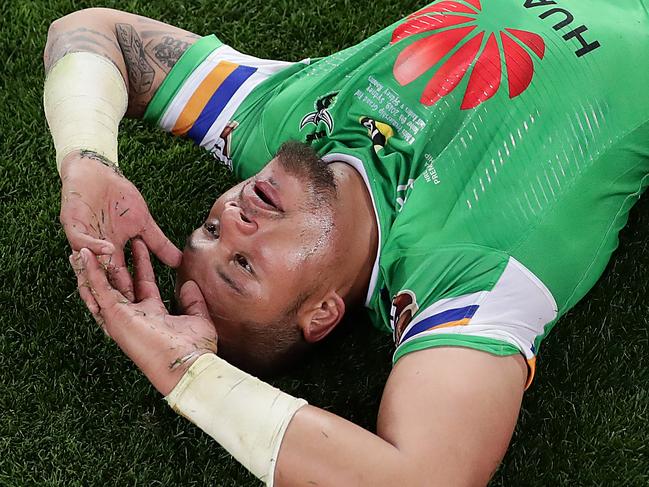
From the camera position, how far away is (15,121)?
9.22 ft

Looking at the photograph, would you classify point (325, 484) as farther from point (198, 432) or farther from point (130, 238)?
point (130, 238)

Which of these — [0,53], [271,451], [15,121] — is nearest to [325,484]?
[271,451]

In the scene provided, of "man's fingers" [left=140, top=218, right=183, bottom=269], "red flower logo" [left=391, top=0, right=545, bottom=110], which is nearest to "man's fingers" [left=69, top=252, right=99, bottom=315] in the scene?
"man's fingers" [left=140, top=218, right=183, bottom=269]

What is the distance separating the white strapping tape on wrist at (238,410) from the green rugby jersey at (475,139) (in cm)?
34

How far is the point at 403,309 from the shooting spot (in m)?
2.10

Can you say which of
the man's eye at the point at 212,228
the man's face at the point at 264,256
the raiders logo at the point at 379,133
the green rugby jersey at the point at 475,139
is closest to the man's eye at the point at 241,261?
→ the man's face at the point at 264,256

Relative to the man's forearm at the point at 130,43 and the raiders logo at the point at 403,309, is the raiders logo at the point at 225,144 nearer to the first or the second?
the man's forearm at the point at 130,43

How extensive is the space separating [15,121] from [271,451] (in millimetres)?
1534

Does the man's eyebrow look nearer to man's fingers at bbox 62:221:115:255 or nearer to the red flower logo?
man's fingers at bbox 62:221:115:255

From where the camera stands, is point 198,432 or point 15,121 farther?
point 15,121

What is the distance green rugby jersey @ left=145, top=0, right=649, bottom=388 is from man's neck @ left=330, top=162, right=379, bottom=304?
3 cm

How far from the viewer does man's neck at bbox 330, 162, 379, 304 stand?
7.02 feet

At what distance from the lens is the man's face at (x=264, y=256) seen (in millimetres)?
2066

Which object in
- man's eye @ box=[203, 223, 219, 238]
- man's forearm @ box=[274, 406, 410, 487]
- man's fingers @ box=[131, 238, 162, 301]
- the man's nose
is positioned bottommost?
man's forearm @ box=[274, 406, 410, 487]
